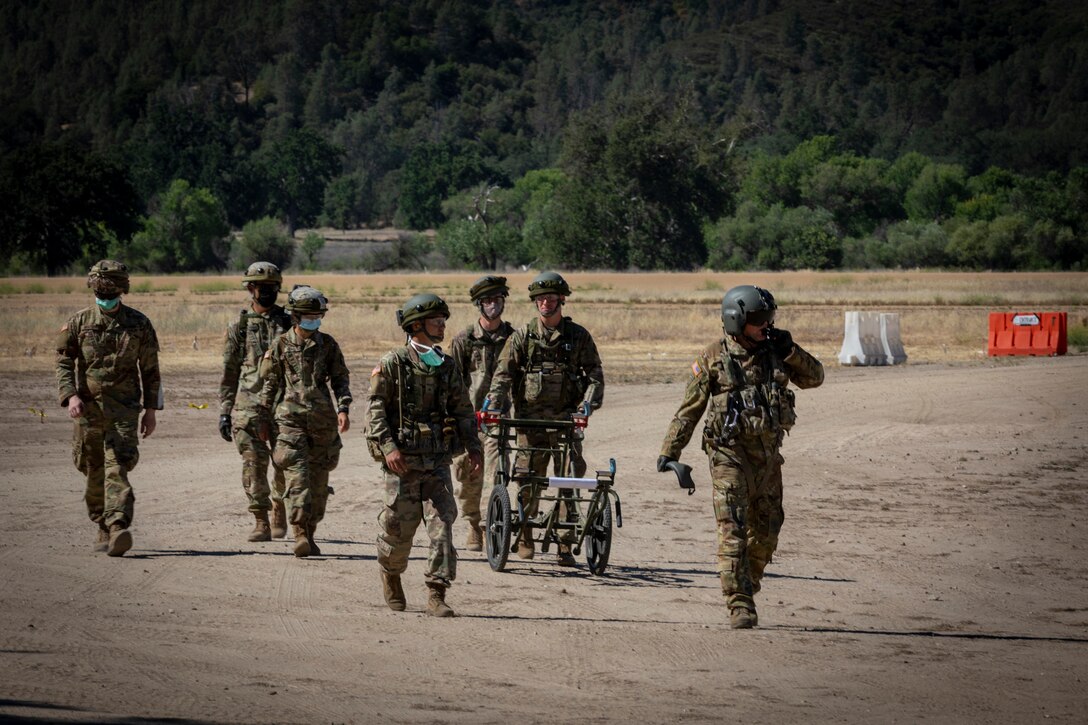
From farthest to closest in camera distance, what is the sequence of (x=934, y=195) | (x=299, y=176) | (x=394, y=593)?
(x=299, y=176), (x=934, y=195), (x=394, y=593)

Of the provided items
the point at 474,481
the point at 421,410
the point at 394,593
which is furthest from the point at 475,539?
the point at 421,410

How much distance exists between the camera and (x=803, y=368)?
9234 mm

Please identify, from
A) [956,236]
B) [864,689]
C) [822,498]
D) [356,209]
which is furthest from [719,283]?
[356,209]

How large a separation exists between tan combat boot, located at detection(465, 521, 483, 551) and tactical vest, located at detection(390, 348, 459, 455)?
125 inches

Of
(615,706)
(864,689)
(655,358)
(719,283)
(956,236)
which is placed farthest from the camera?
(956,236)

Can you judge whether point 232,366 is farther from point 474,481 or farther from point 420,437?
point 420,437

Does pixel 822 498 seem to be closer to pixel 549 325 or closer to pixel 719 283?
pixel 549 325

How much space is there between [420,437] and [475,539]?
342 centimetres

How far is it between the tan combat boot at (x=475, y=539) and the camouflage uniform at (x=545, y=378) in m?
1.16

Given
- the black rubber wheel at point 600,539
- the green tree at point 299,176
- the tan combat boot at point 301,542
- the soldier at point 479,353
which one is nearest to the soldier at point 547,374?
the black rubber wheel at point 600,539

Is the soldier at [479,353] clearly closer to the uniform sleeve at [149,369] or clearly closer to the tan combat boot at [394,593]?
the uniform sleeve at [149,369]

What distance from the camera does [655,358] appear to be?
35.1 m

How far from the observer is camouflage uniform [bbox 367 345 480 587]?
9445 millimetres

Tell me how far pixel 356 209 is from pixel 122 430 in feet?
558
